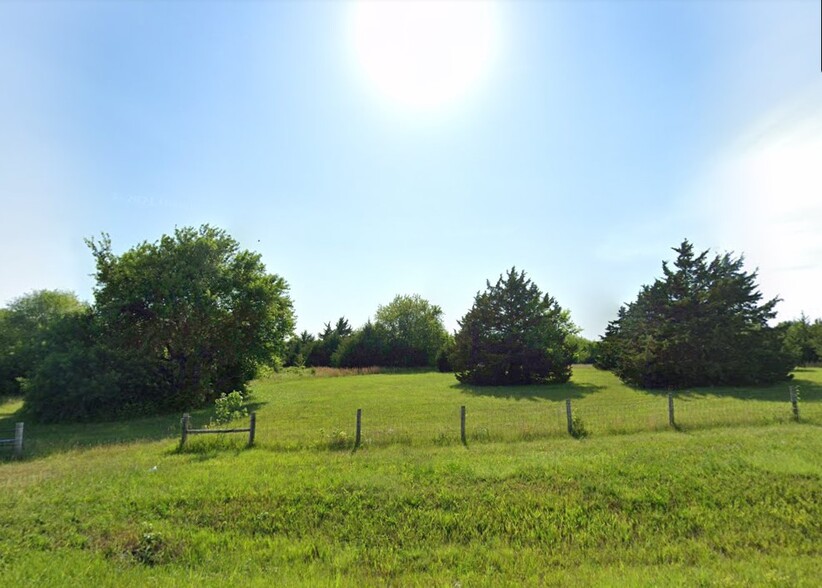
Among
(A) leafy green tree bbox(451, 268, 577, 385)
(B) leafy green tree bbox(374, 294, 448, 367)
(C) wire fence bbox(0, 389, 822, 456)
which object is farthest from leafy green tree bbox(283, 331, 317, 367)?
(C) wire fence bbox(0, 389, 822, 456)

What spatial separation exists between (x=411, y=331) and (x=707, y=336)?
4178cm

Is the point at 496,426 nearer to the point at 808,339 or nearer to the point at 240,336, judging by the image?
the point at 240,336

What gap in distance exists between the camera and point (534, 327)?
33938 millimetres

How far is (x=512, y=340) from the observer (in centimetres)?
3397

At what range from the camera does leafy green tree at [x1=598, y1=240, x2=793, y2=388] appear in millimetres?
27859

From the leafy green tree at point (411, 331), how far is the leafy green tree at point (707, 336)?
3413cm

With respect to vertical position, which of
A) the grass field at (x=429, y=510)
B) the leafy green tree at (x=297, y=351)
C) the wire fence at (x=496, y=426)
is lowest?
the grass field at (x=429, y=510)

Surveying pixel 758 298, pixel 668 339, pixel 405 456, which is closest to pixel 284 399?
pixel 405 456

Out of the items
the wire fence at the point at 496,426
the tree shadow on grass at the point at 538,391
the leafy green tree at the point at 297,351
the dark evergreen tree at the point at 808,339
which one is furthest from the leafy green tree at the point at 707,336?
the leafy green tree at the point at 297,351

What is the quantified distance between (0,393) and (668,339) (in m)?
51.6

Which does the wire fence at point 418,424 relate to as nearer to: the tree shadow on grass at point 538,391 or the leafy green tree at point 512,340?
the tree shadow on grass at point 538,391

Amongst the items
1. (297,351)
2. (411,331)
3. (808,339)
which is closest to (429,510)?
(411,331)

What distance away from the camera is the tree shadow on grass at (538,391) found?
992 inches

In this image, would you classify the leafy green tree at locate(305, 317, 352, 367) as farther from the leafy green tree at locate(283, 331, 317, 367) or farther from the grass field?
the grass field
